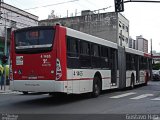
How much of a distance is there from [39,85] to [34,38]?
79.4 inches

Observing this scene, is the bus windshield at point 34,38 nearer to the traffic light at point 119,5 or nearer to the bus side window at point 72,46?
the bus side window at point 72,46

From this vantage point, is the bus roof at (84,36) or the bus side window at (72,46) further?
the bus roof at (84,36)

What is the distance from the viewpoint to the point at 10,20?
3869 cm

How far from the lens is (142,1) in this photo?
2219 cm

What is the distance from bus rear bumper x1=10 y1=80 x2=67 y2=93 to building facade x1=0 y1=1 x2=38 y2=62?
21.1 metres

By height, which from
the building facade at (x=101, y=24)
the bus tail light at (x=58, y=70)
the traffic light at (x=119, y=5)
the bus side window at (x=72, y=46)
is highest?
the building facade at (x=101, y=24)

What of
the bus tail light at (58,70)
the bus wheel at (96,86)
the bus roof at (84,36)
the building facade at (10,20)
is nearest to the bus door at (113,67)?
the bus roof at (84,36)

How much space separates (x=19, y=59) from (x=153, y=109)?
19.2 feet

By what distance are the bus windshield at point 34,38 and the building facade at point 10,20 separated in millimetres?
20345

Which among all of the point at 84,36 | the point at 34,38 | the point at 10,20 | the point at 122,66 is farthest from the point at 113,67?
the point at 10,20

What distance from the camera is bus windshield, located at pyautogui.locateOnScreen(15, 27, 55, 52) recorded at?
14.6m

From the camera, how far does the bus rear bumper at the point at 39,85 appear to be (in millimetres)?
14078

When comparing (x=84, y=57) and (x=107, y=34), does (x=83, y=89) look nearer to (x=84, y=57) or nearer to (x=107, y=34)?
(x=84, y=57)

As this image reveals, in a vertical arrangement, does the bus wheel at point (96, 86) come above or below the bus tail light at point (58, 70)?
below
